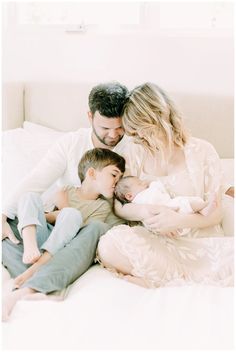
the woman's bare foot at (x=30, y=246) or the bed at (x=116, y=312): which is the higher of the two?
the woman's bare foot at (x=30, y=246)

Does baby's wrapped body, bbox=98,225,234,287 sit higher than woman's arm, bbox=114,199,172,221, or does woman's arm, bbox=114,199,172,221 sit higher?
woman's arm, bbox=114,199,172,221

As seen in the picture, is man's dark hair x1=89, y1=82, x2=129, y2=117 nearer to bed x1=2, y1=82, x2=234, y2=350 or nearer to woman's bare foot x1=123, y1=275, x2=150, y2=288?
bed x1=2, y1=82, x2=234, y2=350

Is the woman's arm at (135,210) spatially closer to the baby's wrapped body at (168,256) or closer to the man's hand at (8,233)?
the baby's wrapped body at (168,256)

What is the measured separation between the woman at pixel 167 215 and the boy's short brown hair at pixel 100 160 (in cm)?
3

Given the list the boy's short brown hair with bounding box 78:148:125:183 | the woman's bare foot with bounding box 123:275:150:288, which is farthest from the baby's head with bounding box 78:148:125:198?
the woman's bare foot with bounding box 123:275:150:288

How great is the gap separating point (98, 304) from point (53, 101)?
2.46ft

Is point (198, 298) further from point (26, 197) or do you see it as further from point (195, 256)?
point (26, 197)

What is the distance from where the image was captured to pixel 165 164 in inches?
52.4

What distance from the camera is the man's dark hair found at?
1298mm

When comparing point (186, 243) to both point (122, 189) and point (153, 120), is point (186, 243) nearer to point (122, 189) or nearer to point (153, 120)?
point (122, 189)

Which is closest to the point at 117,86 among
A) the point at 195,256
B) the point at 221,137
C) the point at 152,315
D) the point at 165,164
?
the point at 165,164

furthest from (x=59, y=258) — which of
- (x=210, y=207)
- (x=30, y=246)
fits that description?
(x=210, y=207)

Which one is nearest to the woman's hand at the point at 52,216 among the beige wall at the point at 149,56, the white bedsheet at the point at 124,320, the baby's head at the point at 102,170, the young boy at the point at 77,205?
the young boy at the point at 77,205

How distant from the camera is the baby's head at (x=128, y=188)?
1.29 metres
